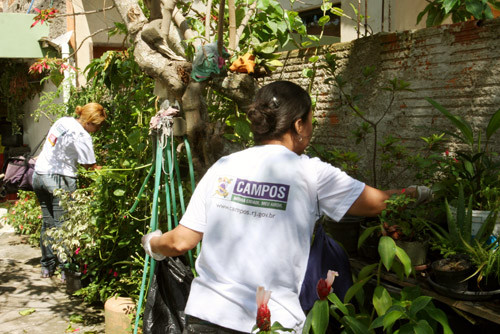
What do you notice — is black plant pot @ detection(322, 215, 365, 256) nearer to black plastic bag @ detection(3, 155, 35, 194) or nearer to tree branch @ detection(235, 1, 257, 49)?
tree branch @ detection(235, 1, 257, 49)

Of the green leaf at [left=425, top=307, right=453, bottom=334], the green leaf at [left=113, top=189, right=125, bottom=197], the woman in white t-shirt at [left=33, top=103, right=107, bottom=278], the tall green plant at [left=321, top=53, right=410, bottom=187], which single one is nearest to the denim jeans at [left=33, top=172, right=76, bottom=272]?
the woman in white t-shirt at [left=33, top=103, right=107, bottom=278]

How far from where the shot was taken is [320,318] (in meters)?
1.79

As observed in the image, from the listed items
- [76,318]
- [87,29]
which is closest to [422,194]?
[76,318]

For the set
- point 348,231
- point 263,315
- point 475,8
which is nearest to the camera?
point 263,315

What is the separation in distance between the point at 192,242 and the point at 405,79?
6.82 ft

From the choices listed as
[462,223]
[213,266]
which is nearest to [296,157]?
[213,266]

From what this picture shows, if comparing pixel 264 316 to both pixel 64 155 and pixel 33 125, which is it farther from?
pixel 33 125

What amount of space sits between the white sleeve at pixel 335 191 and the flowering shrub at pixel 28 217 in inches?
222

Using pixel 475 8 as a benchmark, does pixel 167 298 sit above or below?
below

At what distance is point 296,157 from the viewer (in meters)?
1.88

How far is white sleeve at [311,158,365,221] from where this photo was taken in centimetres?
187

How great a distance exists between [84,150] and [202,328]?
3471 mm

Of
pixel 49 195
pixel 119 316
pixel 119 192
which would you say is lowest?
pixel 119 316

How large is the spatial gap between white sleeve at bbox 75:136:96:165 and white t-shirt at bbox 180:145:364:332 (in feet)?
11.1
